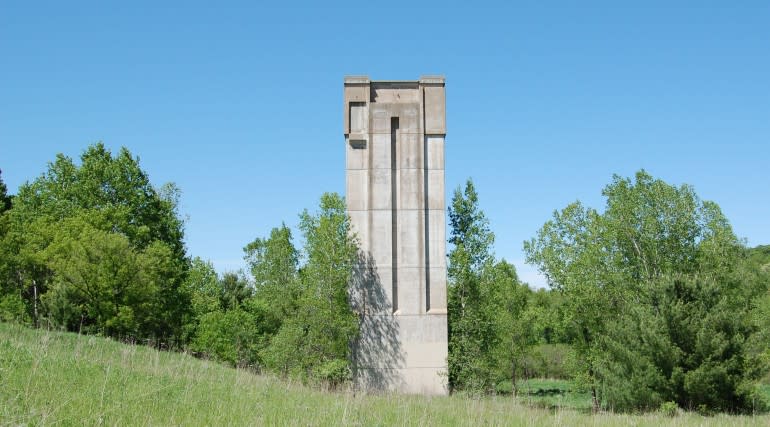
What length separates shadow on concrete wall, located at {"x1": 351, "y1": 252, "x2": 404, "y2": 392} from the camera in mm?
26266

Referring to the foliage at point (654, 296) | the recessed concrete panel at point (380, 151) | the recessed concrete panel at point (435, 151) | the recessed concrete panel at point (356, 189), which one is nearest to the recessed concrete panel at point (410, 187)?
the recessed concrete panel at point (435, 151)

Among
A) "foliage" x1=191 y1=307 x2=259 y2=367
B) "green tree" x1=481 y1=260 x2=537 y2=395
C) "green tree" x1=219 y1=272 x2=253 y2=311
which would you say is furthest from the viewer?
"green tree" x1=219 y1=272 x2=253 y2=311

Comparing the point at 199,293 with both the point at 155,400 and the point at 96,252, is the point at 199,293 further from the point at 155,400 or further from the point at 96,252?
the point at 155,400

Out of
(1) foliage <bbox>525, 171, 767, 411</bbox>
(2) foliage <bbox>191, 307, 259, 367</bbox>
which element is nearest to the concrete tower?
(1) foliage <bbox>525, 171, 767, 411</bbox>

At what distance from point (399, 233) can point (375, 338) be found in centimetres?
424

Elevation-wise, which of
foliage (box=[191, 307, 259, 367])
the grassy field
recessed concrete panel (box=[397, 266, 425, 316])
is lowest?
the grassy field

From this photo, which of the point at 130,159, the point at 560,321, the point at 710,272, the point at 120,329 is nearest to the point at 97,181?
the point at 130,159

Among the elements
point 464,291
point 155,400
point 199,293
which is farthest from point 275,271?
point 155,400

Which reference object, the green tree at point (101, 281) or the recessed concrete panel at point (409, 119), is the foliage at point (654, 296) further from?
the green tree at point (101, 281)

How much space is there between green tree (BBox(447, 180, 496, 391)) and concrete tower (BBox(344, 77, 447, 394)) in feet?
3.47

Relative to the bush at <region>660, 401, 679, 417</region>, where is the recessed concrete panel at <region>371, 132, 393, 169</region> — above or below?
above

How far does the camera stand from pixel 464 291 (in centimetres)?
2855

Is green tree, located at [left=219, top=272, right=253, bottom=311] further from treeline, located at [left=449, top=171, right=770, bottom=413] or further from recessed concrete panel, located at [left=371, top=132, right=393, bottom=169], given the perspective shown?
recessed concrete panel, located at [left=371, top=132, right=393, bottom=169]

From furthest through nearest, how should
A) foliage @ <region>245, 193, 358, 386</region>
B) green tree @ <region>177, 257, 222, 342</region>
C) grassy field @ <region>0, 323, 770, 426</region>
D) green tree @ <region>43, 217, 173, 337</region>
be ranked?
green tree @ <region>177, 257, 222, 342</region> < green tree @ <region>43, 217, 173, 337</region> < foliage @ <region>245, 193, 358, 386</region> < grassy field @ <region>0, 323, 770, 426</region>
